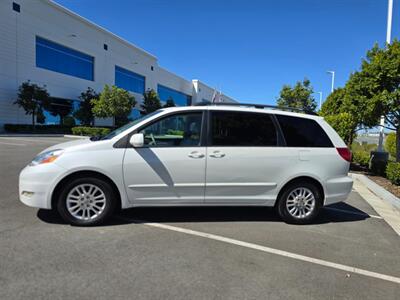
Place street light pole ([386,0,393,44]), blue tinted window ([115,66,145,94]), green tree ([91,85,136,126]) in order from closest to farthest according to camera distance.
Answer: street light pole ([386,0,393,44]) → green tree ([91,85,136,126]) → blue tinted window ([115,66,145,94])

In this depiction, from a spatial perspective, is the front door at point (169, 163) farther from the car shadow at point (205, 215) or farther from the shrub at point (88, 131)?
the shrub at point (88, 131)

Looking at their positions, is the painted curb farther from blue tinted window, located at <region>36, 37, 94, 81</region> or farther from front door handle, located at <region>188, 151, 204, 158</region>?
blue tinted window, located at <region>36, 37, 94, 81</region>

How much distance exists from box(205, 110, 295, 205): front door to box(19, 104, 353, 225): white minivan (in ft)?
0.05

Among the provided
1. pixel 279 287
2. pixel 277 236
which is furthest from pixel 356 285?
pixel 277 236

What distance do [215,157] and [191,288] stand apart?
220cm

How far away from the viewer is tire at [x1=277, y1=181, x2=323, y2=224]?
534 centimetres

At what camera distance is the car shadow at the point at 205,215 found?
5.13 m

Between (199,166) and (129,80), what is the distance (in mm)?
44618

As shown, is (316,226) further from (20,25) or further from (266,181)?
(20,25)

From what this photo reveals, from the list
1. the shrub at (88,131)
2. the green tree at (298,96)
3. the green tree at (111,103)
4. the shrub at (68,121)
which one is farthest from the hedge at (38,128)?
the green tree at (298,96)

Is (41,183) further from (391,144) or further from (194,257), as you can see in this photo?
(391,144)

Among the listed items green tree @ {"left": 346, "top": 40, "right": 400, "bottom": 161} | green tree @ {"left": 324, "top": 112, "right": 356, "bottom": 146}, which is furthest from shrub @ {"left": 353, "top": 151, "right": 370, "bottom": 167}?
green tree @ {"left": 346, "top": 40, "right": 400, "bottom": 161}

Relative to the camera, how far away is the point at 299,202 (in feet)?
17.6

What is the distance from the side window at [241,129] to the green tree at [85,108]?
1299 inches
